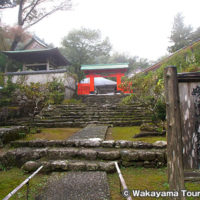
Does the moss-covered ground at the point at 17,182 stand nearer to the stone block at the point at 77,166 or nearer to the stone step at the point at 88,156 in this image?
the stone step at the point at 88,156

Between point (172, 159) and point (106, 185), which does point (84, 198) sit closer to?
point (106, 185)

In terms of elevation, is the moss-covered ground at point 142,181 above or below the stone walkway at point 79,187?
below

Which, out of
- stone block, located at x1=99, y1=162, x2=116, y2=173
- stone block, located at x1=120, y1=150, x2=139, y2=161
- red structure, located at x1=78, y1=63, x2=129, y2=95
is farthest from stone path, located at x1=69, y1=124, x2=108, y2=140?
red structure, located at x1=78, y1=63, x2=129, y2=95

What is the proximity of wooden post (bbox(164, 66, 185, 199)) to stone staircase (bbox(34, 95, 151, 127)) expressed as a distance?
5.44 meters

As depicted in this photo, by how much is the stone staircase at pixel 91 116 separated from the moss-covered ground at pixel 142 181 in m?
4.16

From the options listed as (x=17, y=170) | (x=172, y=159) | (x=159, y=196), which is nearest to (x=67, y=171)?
(x=17, y=170)

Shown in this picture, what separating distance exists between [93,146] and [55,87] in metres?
7.80

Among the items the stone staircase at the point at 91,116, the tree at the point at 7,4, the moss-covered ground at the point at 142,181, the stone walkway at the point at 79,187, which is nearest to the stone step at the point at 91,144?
the moss-covered ground at the point at 142,181

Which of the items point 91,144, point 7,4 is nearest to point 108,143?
point 91,144

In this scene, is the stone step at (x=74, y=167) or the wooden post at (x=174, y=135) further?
the stone step at (x=74, y=167)

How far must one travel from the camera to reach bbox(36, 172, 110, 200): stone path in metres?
2.09

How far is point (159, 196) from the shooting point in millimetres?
2139

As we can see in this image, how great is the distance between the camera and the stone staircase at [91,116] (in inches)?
282

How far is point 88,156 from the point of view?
3248 mm
